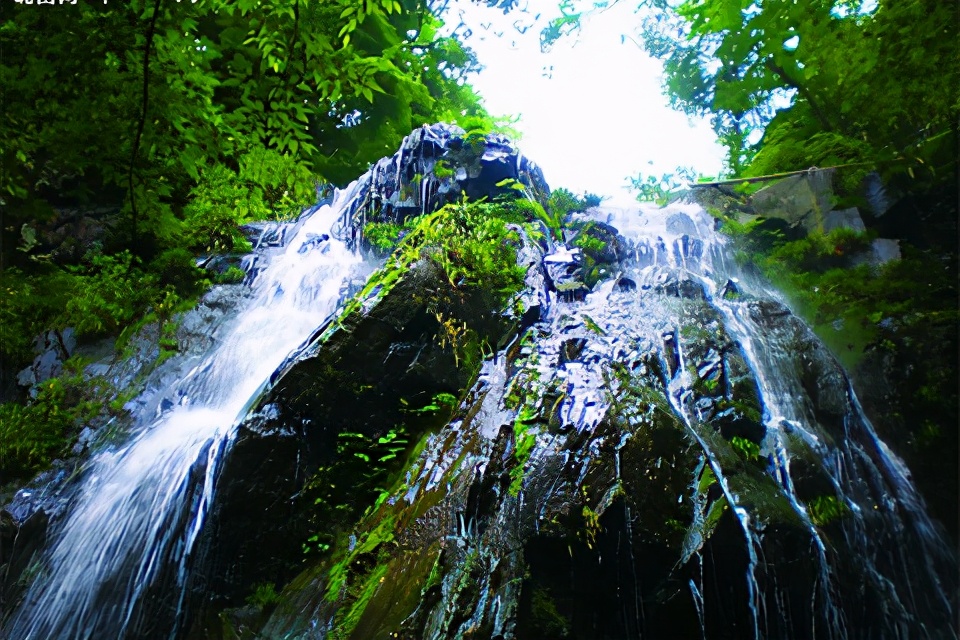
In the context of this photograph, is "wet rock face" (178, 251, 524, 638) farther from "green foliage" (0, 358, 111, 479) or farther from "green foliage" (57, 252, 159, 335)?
"green foliage" (57, 252, 159, 335)

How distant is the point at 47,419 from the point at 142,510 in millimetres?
1597

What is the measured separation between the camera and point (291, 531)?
3234 mm

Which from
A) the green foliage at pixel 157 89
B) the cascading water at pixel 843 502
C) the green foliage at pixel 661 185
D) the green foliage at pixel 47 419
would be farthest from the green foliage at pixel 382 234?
the green foliage at pixel 661 185

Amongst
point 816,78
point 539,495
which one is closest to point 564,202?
point 816,78

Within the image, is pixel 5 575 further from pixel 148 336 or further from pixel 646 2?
pixel 646 2

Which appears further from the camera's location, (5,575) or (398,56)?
(398,56)

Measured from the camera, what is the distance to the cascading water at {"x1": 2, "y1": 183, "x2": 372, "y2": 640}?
2996 millimetres

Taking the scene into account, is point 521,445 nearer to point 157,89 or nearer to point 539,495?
point 539,495

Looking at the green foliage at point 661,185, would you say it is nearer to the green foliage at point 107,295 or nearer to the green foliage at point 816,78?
the green foliage at point 816,78

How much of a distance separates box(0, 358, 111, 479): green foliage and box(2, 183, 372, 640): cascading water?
17.8 inches

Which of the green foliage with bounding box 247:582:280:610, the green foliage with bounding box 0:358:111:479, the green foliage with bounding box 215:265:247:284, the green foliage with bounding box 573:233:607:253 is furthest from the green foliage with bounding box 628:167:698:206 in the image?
the green foliage with bounding box 0:358:111:479

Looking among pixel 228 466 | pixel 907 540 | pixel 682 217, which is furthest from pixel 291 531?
pixel 682 217

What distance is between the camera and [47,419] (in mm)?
4008

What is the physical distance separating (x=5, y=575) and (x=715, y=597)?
14.3 ft
